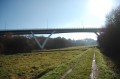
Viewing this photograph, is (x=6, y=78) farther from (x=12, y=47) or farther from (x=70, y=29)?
(x=70, y=29)

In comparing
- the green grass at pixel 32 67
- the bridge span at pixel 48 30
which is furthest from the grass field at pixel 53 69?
the bridge span at pixel 48 30

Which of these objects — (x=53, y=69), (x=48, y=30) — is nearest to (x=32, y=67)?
(x=53, y=69)

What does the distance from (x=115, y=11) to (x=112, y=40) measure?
738cm

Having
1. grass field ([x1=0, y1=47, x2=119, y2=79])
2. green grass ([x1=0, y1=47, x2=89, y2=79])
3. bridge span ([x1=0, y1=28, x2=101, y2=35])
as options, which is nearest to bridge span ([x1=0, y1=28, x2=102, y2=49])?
bridge span ([x1=0, y1=28, x2=101, y2=35])

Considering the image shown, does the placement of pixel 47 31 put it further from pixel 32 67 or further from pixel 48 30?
pixel 32 67

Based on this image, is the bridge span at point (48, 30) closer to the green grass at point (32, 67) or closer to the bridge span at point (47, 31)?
the bridge span at point (47, 31)

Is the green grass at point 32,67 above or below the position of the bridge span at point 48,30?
below

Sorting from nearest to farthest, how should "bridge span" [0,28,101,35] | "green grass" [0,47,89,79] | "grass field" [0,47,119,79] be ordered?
"grass field" [0,47,119,79], "green grass" [0,47,89,79], "bridge span" [0,28,101,35]

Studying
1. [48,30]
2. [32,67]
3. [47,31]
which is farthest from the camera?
[47,31]

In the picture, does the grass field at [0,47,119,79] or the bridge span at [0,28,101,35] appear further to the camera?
the bridge span at [0,28,101,35]

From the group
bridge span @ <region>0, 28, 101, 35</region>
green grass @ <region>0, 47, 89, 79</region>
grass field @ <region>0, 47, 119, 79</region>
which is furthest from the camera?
bridge span @ <region>0, 28, 101, 35</region>

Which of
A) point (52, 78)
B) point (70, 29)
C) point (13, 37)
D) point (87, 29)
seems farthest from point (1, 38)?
point (52, 78)

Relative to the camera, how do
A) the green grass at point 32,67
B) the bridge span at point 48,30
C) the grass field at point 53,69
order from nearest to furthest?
the grass field at point 53,69 → the green grass at point 32,67 → the bridge span at point 48,30

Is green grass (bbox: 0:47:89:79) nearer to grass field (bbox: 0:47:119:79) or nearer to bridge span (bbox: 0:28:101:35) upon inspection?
grass field (bbox: 0:47:119:79)
